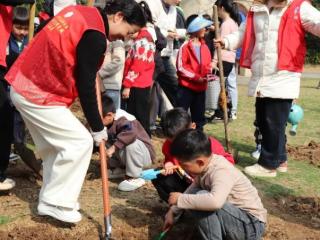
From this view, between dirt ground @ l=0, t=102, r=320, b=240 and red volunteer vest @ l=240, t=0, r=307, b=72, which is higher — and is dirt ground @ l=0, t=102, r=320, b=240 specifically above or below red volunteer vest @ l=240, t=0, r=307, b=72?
below

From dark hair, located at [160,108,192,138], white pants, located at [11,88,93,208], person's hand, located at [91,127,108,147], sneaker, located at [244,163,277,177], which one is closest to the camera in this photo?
white pants, located at [11,88,93,208]

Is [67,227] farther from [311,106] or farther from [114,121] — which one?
[311,106]

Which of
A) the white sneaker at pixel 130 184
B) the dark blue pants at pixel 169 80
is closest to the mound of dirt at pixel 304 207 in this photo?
the white sneaker at pixel 130 184

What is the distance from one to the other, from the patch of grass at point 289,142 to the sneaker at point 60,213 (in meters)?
1.95

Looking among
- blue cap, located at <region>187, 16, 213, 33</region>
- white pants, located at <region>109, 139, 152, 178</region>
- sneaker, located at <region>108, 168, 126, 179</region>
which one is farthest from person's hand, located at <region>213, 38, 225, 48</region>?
sneaker, located at <region>108, 168, 126, 179</region>

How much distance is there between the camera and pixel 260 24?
5.29 metres

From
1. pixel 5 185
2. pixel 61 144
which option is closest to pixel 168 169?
pixel 61 144

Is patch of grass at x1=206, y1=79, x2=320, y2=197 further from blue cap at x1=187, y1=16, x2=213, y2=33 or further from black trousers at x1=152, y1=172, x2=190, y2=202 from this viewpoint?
blue cap at x1=187, y1=16, x2=213, y2=33

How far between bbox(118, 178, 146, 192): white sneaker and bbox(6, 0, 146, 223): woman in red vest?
2.97 feet

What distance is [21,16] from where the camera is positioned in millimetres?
5207

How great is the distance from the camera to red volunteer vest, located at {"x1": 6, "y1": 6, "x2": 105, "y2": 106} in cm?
353

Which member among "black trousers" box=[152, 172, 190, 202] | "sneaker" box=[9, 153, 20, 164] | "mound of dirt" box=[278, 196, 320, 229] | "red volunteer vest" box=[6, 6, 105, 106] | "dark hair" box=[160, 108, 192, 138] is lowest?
"mound of dirt" box=[278, 196, 320, 229]

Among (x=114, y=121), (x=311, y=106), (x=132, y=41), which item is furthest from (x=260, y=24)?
(x=311, y=106)

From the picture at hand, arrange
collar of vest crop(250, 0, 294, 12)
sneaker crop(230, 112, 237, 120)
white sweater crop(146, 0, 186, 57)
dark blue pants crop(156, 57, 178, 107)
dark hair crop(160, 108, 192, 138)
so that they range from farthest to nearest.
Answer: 1. sneaker crop(230, 112, 237, 120)
2. dark blue pants crop(156, 57, 178, 107)
3. white sweater crop(146, 0, 186, 57)
4. collar of vest crop(250, 0, 294, 12)
5. dark hair crop(160, 108, 192, 138)
